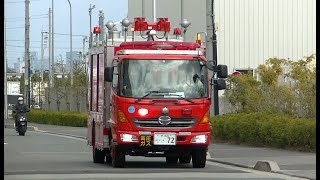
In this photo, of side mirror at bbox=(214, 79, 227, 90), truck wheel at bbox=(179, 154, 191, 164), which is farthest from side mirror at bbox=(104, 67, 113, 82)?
truck wheel at bbox=(179, 154, 191, 164)

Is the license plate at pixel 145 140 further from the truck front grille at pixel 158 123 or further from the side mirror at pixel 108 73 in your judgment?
the side mirror at pixel 108 73

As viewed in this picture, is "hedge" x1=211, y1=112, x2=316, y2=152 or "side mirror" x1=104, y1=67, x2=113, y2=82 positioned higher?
"side mirror" x1=104, y1=67, x2=113, y2=82

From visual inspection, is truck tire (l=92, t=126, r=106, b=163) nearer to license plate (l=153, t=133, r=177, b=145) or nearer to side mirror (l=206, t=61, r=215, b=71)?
license plate (l=153, t=133, r=177, b=145)

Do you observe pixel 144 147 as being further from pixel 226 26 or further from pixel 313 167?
pixel 226 26

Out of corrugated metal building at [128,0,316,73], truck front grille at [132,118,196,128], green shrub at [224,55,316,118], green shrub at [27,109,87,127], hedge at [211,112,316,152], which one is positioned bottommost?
green shrub at [27,109,87,127]

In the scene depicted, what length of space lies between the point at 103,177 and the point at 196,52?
12.4 ft

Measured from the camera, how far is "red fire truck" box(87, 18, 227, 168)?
61.4 feet

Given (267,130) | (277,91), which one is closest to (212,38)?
(277,91)

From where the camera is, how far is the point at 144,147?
62.0 ft

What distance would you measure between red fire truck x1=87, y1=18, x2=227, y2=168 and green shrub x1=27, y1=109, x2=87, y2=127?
29.8 m

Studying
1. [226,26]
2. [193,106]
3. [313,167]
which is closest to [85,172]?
[193,106]

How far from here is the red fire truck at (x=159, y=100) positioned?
18719mm

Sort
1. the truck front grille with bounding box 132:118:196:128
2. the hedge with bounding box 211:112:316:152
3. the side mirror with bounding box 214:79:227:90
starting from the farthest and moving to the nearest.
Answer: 1. the hedge with bounding box 211:112:316:152
2. the side mirror with bounding box 214:79:227:90
3. the truck front grille with bounding box 132:118:196:128

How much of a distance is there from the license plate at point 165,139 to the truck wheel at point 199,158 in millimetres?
900
